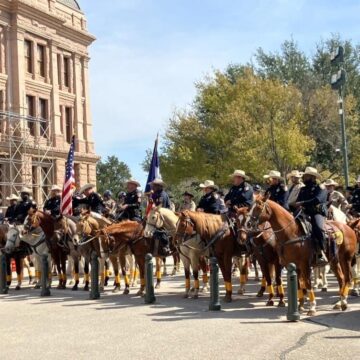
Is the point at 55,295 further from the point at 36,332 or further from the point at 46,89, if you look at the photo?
the point at 46,89

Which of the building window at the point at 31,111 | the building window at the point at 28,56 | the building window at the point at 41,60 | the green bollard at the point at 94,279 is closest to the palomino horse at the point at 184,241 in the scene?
the green bollard at the point at 94,279

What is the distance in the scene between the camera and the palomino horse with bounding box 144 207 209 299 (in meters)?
14.3

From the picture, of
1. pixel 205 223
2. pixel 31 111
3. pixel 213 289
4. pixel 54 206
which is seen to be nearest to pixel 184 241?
pixel 205 223

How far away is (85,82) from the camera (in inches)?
1892

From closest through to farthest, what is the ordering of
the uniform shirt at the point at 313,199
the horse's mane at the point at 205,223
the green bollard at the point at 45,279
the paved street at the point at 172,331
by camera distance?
the paved street at the point at 172,331, the uniform shirt at the point at 313,199, the horse's mane at the point at 205,223, the green bollard at the point at 45,279

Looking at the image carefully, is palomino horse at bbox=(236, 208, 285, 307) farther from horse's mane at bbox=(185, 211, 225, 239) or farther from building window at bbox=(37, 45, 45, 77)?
building window at bbox=(37, 45, 45, 77)

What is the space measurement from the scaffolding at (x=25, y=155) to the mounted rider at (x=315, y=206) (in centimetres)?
2828

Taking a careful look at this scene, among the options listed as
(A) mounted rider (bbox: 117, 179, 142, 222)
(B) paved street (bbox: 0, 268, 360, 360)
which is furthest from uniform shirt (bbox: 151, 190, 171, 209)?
(B) paved street (bbox: 0, 268, 360, 360)

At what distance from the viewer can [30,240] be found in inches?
699

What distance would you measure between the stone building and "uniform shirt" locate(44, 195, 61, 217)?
63.7 feet

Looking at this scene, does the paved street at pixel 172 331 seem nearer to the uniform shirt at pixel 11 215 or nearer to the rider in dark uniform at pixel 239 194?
the rider in dark uniform at pixel 239 194

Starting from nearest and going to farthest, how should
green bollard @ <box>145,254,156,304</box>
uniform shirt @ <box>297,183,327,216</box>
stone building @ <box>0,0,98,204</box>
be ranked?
uniform shirt @ <box>297,183,327,216</box>, green bollard @ <box>145,254,156,304</box>, stone building @ <box>0,0,98,204</box>

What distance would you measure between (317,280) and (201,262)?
2950 mm

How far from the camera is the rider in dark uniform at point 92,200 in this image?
18062 mm
